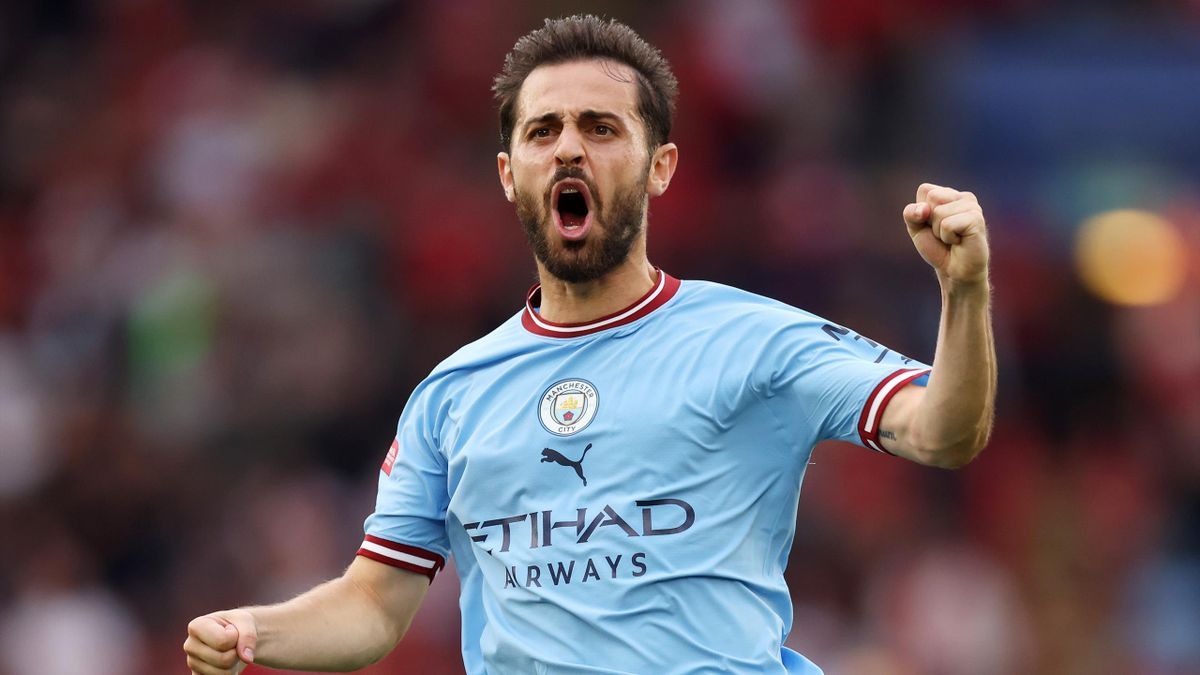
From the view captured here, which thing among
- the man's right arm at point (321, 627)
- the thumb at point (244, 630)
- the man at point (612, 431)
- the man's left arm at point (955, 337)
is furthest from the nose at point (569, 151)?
the thumb at point (244, 630)

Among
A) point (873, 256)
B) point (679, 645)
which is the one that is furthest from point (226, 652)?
point (873, 256)

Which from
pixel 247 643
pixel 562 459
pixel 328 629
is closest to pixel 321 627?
pixel 328 629

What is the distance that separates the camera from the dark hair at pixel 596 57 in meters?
4.91

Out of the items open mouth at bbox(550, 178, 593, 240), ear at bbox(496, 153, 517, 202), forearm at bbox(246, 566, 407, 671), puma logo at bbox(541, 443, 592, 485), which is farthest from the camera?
ear at bbox(496, 153, 517, 202)

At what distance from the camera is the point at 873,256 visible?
467 inches

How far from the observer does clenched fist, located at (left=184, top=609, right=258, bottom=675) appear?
432cm

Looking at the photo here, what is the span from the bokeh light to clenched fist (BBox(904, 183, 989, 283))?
8.81 metres

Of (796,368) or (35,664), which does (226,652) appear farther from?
(35,664)

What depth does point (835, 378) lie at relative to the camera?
426 cm

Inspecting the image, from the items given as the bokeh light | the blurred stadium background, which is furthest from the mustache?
the bokeh light

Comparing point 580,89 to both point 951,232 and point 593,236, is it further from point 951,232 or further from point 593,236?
point 951,232

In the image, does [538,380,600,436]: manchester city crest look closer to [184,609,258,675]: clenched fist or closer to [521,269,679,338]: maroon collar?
[521,269,679,338]: maroon collar

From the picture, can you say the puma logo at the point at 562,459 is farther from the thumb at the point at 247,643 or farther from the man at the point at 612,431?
the thumb at the point at 247,643

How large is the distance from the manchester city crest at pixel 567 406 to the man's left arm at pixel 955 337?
846mm
